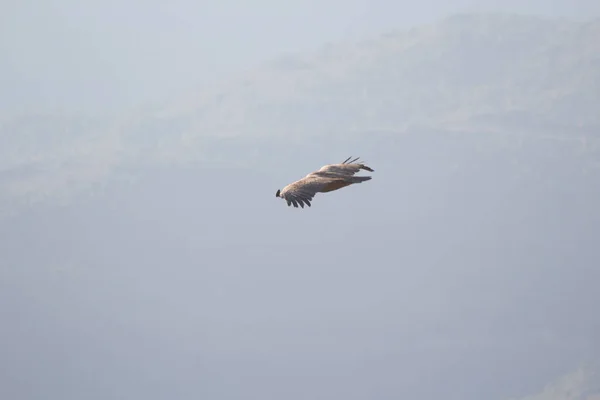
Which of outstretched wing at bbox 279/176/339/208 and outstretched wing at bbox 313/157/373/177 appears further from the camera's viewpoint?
outstretched wing at bbox 313/157/373/177

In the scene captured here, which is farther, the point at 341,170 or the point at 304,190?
the point at 341,170

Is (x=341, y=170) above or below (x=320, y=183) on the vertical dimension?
above

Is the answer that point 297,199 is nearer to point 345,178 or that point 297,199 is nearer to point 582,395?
point 345,178

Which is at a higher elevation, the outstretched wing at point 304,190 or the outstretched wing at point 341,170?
the outstretched wing at point 341,170

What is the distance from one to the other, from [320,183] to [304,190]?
0.55 m

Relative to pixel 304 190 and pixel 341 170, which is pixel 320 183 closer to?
pixel 304 190

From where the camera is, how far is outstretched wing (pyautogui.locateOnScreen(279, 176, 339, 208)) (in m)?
23.0

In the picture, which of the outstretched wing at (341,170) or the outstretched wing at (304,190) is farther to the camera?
the outstretched wing at (341,170)

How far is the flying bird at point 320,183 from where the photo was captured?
2313cm

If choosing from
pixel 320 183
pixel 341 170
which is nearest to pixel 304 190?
pixel 320 183

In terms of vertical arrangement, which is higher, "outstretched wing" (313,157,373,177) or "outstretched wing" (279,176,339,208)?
"outstretched wing" (313,157,373,177)

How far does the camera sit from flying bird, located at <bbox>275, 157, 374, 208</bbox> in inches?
911

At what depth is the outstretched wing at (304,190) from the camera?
75.4 feet

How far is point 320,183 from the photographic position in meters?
23.8
